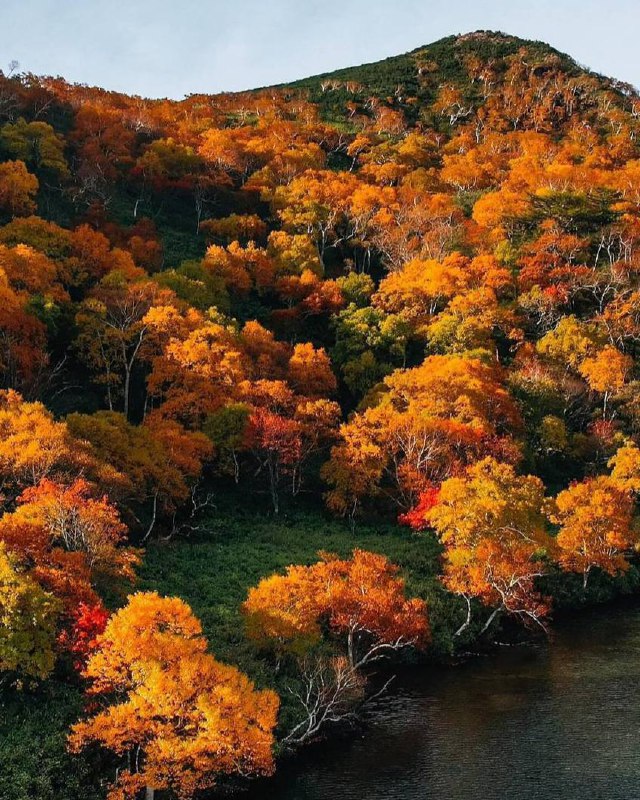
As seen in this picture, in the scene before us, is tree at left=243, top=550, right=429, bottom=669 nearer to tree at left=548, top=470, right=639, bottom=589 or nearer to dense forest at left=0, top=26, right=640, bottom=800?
dense forest at left=0, top=26, right=640, bottom=800

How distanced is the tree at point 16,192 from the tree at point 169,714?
6798 centimetres

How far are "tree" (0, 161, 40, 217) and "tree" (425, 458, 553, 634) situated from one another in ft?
203

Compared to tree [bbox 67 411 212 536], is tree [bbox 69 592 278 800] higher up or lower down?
lower down

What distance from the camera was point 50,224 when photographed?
255ft

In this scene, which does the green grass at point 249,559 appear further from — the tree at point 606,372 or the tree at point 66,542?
the tree at point 606,372

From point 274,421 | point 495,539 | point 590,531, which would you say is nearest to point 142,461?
point 274,421

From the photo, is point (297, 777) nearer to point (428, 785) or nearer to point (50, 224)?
point (428, 785)

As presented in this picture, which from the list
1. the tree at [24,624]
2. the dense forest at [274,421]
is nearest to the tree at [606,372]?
the dense forest at [274,421]

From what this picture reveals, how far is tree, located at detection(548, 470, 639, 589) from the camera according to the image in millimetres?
49719

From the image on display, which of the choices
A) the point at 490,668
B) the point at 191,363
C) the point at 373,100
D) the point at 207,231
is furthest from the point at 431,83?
the point at 490,668

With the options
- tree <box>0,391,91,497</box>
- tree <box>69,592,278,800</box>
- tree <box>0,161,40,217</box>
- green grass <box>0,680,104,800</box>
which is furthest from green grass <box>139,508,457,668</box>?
tree <box>0,161,40,217</box>

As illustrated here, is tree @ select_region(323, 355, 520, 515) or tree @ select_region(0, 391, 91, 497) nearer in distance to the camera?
tree @ select_region(0, 391, 91, 497)

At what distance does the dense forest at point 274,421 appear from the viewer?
29094mm

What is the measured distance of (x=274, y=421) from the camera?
58531 mm
